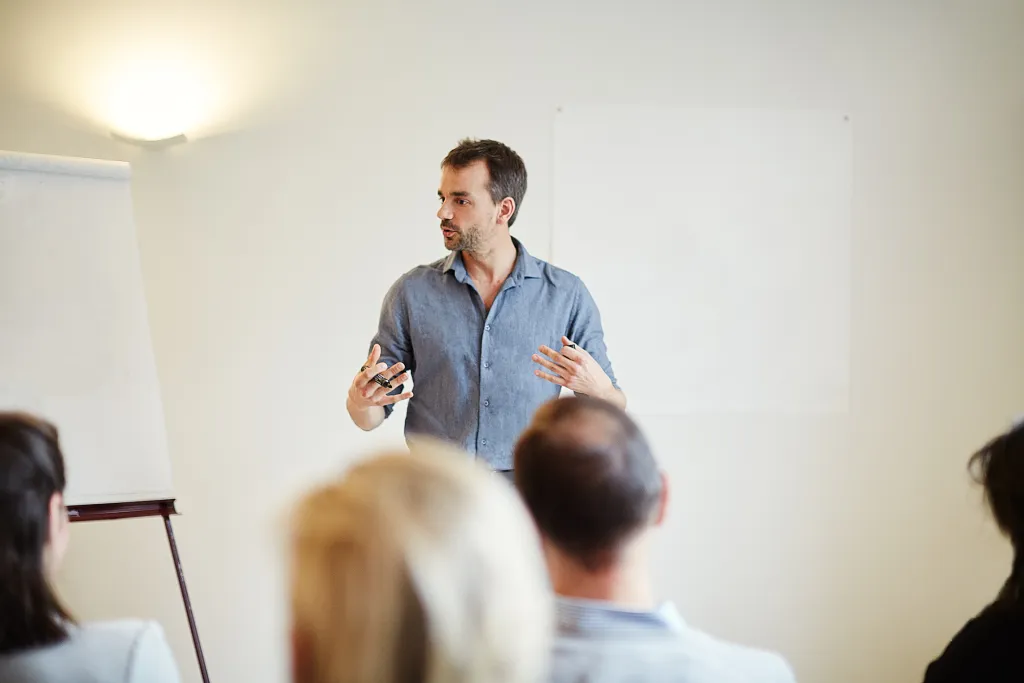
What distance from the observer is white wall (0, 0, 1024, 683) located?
2.90 metres

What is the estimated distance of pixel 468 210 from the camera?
238 cm

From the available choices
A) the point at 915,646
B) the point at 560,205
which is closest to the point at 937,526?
the point at 915,646

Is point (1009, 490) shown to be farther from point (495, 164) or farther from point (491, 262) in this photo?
point (495, 164)

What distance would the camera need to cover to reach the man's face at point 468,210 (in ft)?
7.79

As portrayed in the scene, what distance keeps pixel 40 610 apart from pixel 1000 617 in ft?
4.03

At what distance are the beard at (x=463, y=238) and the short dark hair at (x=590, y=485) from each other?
4.37 feet

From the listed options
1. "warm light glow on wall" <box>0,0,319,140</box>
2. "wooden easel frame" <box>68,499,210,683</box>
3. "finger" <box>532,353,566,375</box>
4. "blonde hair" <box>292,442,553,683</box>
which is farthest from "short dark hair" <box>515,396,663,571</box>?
"warm light glow on wall" <box>0,0,319,140</box>

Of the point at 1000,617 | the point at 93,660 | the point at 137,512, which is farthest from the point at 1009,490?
the point at 137,512

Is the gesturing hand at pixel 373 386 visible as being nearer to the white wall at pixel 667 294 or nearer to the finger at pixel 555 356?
the finger at pixel 555 356

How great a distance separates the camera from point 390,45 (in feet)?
9.61

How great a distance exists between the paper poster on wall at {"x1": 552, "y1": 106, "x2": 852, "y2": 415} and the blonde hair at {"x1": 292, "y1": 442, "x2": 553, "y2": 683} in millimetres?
2353

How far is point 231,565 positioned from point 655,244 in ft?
5.83

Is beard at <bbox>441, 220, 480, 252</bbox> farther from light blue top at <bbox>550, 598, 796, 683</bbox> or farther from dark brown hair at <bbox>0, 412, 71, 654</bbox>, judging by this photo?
light blue top at <bbox>550, 598, 796, 683</bbox>

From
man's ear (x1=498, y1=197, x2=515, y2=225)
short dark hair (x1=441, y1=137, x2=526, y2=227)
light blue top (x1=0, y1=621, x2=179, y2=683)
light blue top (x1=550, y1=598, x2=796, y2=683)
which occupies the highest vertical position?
short dark hair (x1=441, y1=137, x2=526, y2=227)
